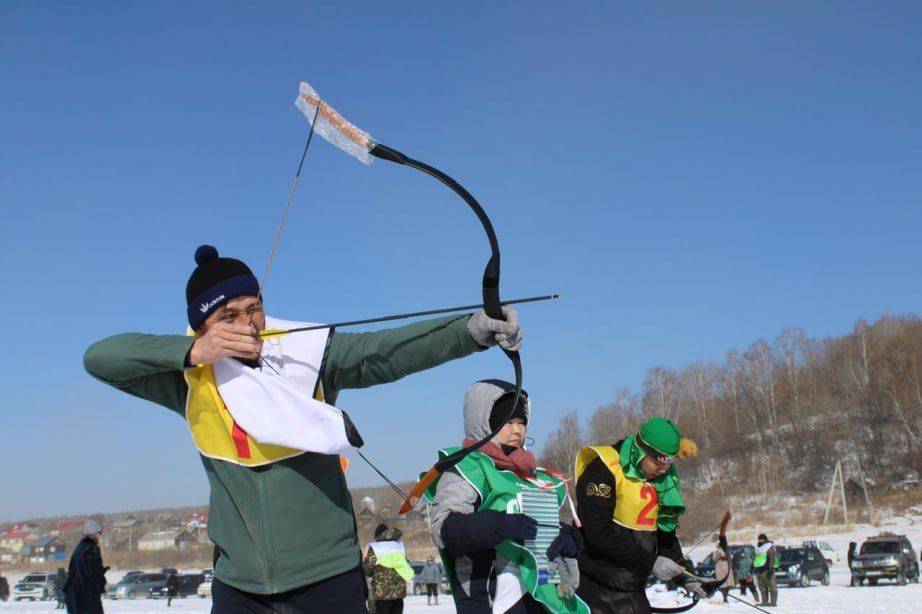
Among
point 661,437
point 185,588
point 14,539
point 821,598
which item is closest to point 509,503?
point 661,437

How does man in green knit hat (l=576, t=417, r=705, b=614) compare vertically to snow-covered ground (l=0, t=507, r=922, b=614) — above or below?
above

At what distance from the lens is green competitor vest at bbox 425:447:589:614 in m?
4.15

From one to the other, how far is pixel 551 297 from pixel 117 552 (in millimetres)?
127819

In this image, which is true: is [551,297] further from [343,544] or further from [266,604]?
[266,604]

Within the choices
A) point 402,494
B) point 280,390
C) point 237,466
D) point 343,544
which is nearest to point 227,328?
point 280,390

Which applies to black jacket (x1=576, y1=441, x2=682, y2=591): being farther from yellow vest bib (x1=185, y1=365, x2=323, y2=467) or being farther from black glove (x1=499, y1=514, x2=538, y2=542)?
yellow vest bib (x1=185, y1=365, x2=323, y2=467)

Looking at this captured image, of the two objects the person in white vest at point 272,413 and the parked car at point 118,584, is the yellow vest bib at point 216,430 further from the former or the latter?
the parked car at point 118,584

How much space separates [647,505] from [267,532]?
3.21 metres

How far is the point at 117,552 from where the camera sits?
118 metres

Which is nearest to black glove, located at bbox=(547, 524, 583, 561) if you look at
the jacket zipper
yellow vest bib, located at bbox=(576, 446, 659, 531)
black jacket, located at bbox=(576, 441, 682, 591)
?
black jacket, located at bbox=(576, 441, 682, 591)

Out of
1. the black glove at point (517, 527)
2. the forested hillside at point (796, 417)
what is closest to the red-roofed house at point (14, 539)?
the forested hillside at point (796, 417)

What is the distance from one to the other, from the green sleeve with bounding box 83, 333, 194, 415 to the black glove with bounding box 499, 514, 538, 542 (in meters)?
1.58

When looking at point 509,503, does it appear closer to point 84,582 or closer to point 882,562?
point 84,582

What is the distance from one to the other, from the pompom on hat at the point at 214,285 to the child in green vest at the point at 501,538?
5.09 feet
